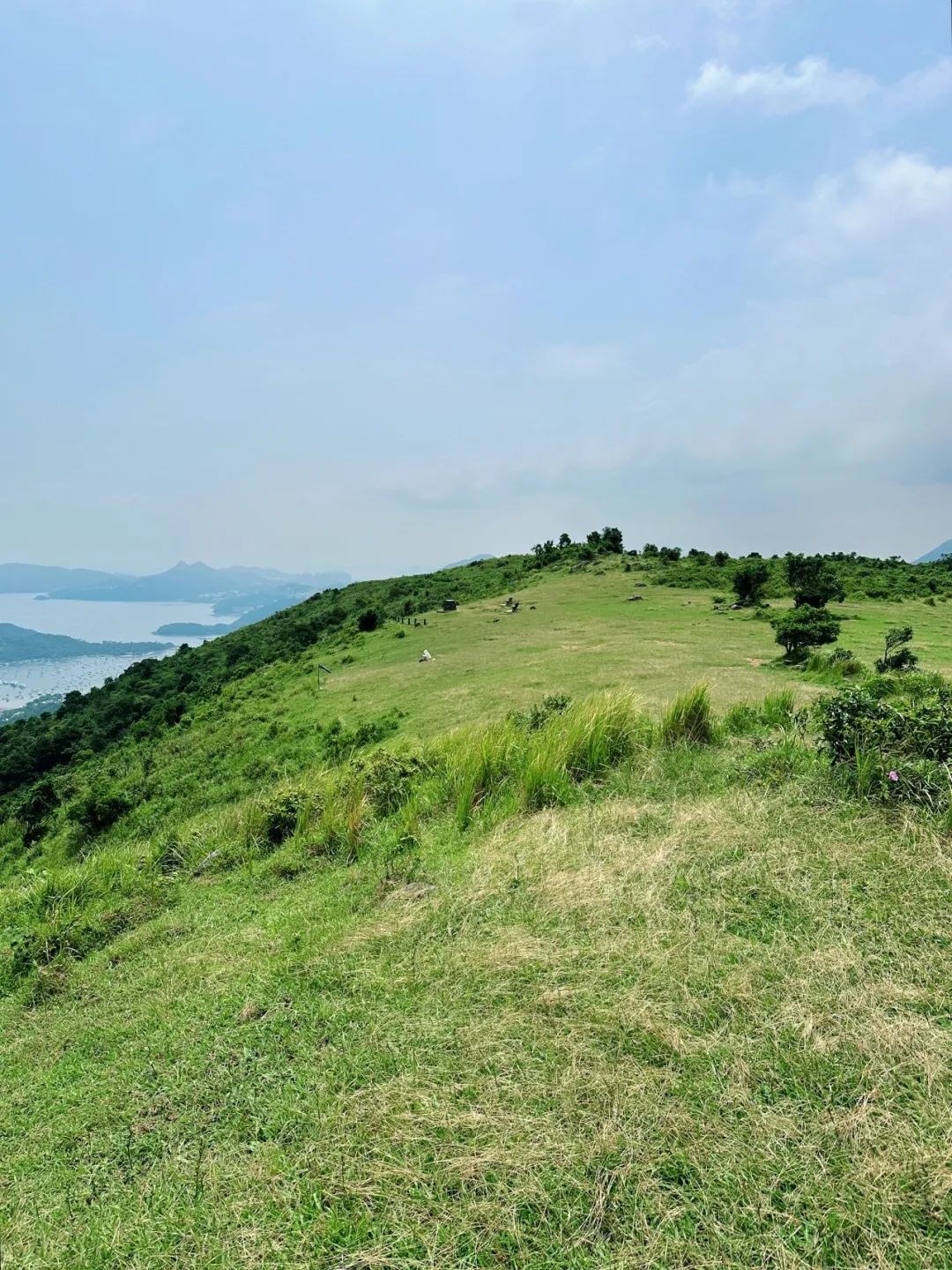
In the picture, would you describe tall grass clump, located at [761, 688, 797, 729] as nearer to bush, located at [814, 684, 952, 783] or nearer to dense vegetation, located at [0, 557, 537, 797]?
bush, located at [814, 684, 952, 783]

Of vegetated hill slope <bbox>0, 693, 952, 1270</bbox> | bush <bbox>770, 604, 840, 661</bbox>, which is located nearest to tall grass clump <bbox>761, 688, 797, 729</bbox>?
vegetated hill slope <bbox>0, 693, 952, 1270</bbox>

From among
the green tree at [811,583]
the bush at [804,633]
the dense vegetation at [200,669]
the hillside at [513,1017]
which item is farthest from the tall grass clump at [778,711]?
the dense vegetation at [200,669]

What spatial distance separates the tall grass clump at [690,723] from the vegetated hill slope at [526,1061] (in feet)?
6.67

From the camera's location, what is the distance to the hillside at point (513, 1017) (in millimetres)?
2344

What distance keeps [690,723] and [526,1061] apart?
5.89 meters

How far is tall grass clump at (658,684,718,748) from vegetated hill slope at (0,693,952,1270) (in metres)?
2.03

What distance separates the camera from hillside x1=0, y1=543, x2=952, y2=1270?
2344 mm

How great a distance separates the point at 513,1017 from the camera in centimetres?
335

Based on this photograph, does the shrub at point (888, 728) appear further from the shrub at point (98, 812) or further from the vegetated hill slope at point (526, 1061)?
the shrub at point (98, 812)

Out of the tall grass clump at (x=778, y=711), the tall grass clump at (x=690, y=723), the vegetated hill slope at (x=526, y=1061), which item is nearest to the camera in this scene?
the vegetated hill slope at (x=526, y=1061)

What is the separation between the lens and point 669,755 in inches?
289

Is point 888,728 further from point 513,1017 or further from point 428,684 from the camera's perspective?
point 428,684

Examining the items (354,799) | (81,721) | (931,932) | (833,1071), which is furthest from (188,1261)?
(81,721)

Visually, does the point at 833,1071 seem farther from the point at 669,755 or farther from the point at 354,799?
the point at 354,799
